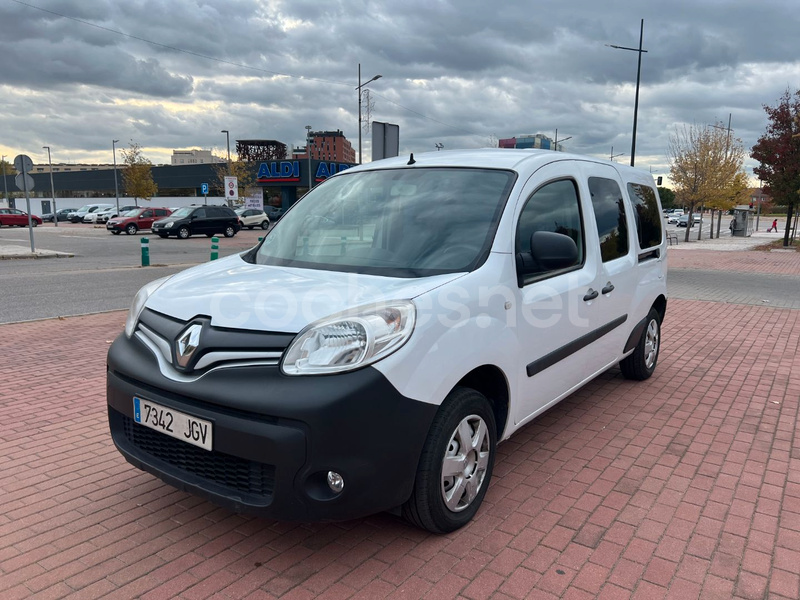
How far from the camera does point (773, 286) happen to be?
1388 centimetres

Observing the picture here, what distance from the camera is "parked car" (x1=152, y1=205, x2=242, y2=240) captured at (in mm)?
31609

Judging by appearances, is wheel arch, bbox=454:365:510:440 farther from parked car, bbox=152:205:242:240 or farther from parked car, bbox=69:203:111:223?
parked car, bbox=69:203:111:223

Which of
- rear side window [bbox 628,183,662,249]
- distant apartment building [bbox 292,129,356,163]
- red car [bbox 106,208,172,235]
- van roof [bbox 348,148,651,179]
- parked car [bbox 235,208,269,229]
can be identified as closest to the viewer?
van roof [bbox 348,148,651,179]

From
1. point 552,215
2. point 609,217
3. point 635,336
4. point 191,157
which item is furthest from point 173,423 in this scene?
point 191,157

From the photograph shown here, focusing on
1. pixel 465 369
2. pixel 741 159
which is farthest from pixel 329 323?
pixel 741 159

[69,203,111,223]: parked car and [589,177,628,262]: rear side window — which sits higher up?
[589,177,628,262]: rear side window

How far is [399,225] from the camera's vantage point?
348cm

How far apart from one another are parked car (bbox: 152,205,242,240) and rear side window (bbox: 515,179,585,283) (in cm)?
3033

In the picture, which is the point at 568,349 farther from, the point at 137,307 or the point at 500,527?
the point at 137,307

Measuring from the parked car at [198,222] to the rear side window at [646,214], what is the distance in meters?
29.4

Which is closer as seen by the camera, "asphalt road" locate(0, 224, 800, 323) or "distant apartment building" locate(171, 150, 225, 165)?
"asphalt road" locate(0, 224, 800, 323)

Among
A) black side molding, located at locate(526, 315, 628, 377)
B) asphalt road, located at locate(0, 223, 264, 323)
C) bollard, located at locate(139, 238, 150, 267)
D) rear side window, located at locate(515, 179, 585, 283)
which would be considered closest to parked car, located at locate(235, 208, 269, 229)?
asphalt road, located at locate(0, 223, 264, 323)

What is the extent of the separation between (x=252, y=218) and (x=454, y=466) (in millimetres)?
39529

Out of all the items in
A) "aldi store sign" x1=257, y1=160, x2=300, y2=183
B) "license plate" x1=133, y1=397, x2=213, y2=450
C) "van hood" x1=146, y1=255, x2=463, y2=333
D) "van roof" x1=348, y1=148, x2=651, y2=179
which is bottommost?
"license plate" x1=133, y1=397, x2=213, y2=450
